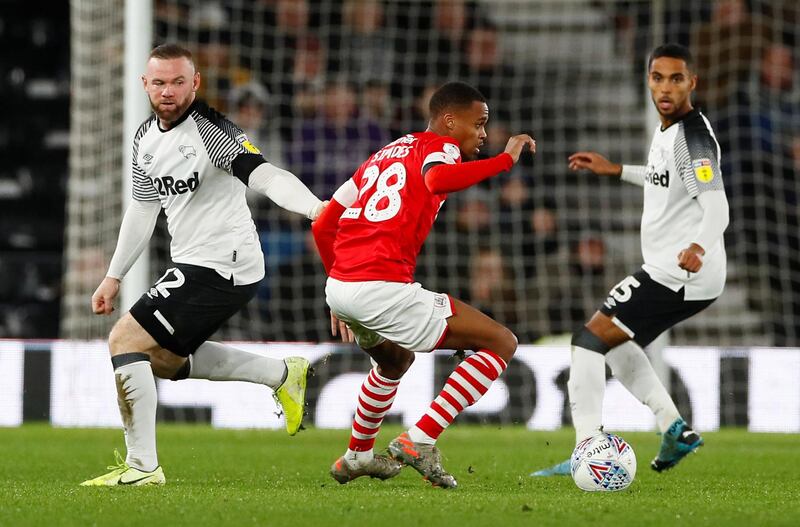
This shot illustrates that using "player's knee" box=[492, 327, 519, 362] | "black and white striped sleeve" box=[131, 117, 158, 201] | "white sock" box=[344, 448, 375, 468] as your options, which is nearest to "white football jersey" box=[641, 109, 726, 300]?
"player's knee" box=[492, 327, 519, 362]

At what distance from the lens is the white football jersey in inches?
226

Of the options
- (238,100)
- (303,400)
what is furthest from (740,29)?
(303,400)

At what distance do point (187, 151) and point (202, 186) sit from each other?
6.2 inches

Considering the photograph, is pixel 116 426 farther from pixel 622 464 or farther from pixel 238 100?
pixel 622 464

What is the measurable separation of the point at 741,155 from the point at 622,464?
685 centimetres

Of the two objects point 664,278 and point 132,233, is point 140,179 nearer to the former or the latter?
point 132,233

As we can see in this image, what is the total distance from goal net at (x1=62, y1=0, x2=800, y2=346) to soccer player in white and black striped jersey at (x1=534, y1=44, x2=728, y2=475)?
14.4ft

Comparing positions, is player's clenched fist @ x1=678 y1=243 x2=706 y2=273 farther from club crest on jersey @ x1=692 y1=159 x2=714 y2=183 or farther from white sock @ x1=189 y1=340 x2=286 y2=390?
white sock @ x1=189 y1=340 x2=286 y2=390

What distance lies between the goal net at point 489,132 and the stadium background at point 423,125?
0.02m

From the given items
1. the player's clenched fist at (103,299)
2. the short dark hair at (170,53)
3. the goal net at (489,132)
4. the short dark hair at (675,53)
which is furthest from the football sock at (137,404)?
the goal net at (489,132)

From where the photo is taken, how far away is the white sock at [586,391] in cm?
567

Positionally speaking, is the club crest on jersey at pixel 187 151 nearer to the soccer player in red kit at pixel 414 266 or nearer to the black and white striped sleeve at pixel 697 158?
the soccer player in red kit at pixel 414 266

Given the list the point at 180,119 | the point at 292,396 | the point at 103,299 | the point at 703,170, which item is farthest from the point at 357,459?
the point at 703,170

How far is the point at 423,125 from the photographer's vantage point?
11.6m
